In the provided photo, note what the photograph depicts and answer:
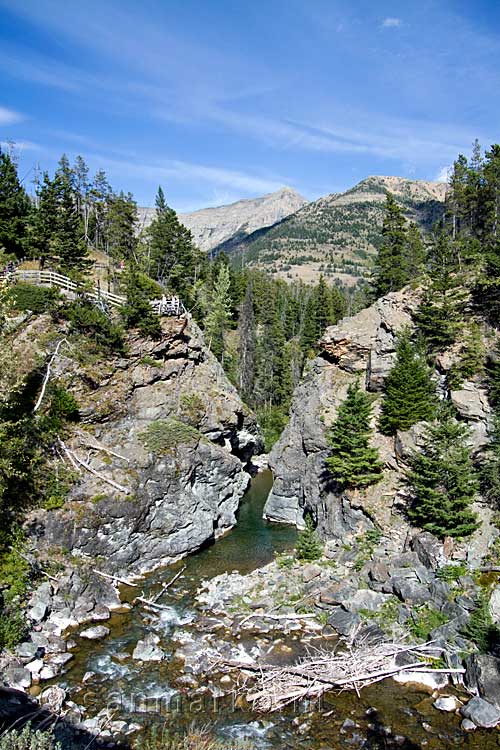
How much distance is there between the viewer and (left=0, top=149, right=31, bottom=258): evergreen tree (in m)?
44.6

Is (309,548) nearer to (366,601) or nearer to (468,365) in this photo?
(366,601)

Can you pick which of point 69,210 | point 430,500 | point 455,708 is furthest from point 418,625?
point 69,210

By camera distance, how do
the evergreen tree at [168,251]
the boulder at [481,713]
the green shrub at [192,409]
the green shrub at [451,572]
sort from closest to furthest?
the boulder at [481,713] < the green shrub at [451,572] < the green shrub at [192,409] < the evergreen tree at [168,251]

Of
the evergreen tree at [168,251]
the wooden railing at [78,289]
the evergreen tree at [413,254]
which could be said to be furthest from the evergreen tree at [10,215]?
the evergreen tree at [413,254]

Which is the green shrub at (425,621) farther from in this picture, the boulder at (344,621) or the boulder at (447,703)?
the boulder at (447,703)

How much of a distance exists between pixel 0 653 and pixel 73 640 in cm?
302

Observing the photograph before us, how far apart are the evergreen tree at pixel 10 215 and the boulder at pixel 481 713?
45.2 meters

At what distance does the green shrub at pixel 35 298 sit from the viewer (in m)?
35.5

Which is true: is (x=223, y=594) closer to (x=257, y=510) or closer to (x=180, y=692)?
(x=180, y=692)

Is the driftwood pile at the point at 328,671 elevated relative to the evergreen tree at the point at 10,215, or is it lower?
lower

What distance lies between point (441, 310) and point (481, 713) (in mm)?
26035

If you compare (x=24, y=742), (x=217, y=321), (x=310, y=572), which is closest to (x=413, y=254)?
(x=217, y=321)

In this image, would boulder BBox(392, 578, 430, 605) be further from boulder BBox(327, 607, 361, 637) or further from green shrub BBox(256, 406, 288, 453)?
green shrub BBox(256, 406, 288, 453)

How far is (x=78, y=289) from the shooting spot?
1486 inches
